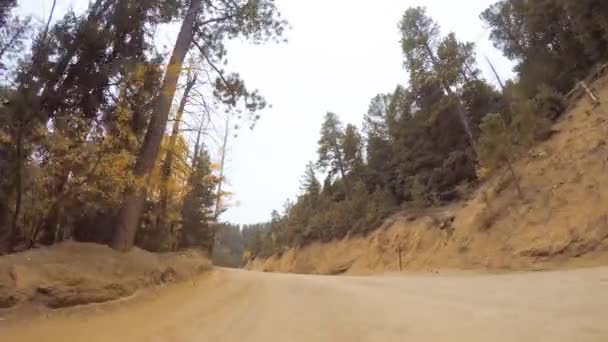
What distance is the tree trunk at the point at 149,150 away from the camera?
8531mm

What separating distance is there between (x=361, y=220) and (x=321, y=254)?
6.92m

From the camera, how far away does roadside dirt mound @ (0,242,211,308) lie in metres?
5.84

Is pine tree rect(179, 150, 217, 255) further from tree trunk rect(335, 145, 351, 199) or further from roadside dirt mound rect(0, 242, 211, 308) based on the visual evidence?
tree trunk rect(335, 145, 351, 199)

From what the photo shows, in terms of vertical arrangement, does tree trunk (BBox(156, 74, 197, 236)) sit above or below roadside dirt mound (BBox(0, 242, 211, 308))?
above

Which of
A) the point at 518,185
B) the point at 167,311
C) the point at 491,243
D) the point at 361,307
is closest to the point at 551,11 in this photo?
the point at 518,185

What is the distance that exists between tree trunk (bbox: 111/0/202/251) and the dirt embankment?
12.5 m

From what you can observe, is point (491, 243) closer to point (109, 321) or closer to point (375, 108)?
point (109, 321)

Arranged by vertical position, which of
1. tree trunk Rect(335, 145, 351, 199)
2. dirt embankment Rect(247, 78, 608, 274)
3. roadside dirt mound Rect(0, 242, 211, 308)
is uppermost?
tree trunk Rect(335, 145, 351, 199)

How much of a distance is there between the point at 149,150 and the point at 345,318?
5736 mm

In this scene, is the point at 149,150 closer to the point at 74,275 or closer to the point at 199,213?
the point at 74,275

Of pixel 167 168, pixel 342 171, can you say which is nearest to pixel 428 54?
pixel 342 171

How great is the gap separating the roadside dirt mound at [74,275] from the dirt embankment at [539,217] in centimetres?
1236

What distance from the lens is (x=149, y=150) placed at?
9039 millimetres

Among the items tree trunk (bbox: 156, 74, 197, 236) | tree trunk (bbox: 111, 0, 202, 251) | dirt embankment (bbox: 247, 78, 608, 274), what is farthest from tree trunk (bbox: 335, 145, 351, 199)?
tree trunk (bbox: 111, 0, 202, 251)
